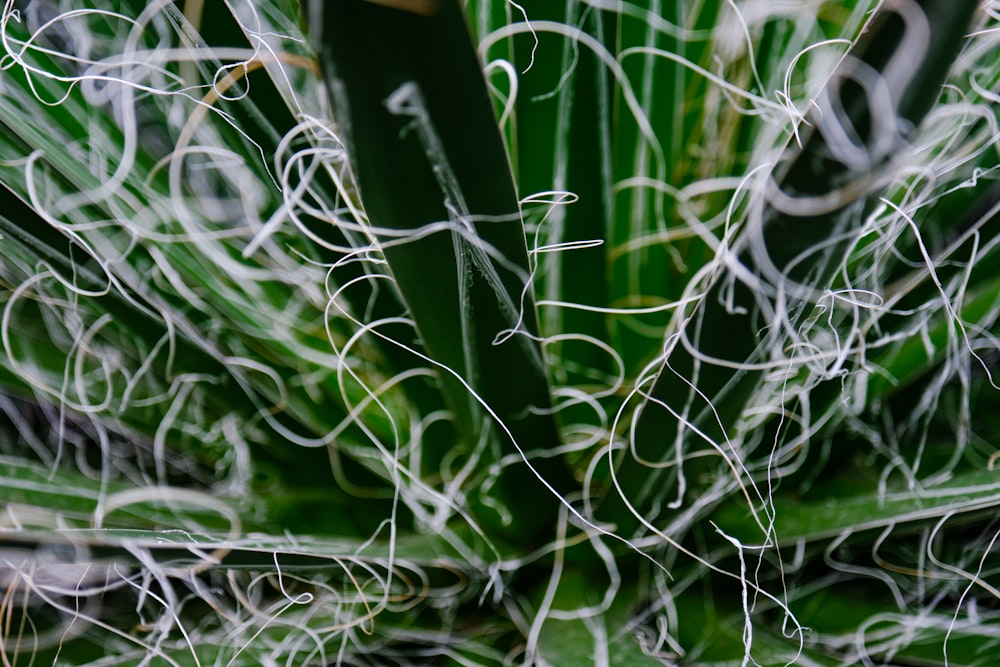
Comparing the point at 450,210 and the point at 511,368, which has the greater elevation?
the point at 450,210

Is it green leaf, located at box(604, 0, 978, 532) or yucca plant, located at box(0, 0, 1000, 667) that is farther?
yucca plant, located at box(0, 0, 1000, 667)

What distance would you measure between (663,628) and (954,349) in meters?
0.28

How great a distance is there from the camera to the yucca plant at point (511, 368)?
1.43ft

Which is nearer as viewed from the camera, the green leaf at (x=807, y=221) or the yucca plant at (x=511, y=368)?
the green leaf at (x=807, y=221)

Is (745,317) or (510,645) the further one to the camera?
(510,645)

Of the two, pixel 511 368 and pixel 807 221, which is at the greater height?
pixel 807 221

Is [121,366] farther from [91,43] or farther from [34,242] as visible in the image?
[91,43]

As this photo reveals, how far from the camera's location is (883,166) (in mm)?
287

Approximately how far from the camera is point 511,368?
42cm

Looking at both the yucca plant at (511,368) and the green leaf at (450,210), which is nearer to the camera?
the green leaf at (450,210)

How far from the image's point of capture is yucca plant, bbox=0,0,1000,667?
0.44 m

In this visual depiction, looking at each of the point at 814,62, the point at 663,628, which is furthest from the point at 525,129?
the point at 663,628

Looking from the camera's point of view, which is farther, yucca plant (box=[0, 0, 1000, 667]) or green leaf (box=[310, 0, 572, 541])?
yucca plant (box=[0, 0, 1000, 667])

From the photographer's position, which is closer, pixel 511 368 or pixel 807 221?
pixel 807 221
